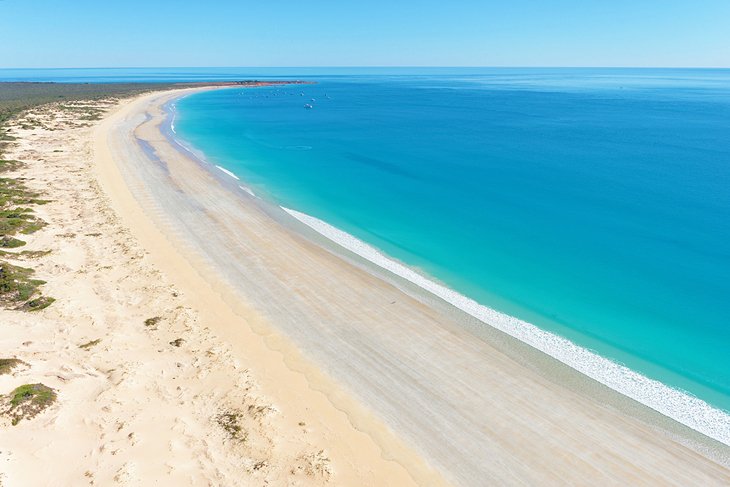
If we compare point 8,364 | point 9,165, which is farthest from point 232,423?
point 9,165

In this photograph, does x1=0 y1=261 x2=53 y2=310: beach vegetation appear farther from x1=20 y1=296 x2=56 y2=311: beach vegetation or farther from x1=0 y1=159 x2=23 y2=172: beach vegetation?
x1=0 y1=159 x2=23 y2=172: beach vegetation

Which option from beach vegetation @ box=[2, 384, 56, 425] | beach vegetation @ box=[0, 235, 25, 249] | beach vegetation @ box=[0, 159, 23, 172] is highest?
beach vegetation @ box=[0, 159, 23, 172]

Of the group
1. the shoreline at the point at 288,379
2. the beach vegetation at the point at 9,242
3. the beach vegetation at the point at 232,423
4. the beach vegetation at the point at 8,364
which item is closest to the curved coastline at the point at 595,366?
the shoreline at the point at 288,379

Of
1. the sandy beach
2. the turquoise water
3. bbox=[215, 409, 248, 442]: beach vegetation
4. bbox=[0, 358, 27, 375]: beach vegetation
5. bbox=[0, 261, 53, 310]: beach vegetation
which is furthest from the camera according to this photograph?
the turquoise water

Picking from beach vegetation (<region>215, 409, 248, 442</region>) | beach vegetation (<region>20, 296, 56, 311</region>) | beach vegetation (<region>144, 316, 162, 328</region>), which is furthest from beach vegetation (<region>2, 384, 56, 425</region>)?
beach vegetation (<region>20, 296, 56, 311</region>)

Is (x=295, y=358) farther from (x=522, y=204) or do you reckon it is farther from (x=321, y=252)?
(x=522, y=204)

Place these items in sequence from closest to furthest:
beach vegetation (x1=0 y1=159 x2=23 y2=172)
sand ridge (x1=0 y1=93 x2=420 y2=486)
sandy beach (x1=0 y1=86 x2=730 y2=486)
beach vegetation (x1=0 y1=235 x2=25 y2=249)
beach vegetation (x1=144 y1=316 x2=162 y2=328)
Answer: sand ridge (x1=0 y1=93 x2=420 y2=486), sandy beach (x1=0 y1=86 x2=730 y2=486), beach vegetation (x1=144 y1=316 x2=162 y2=328), beach vegetation (x1=0 y1=235 x2=25 y2=249), beach vegetation (x1=0 y1=159 x2=23 y2=172)
